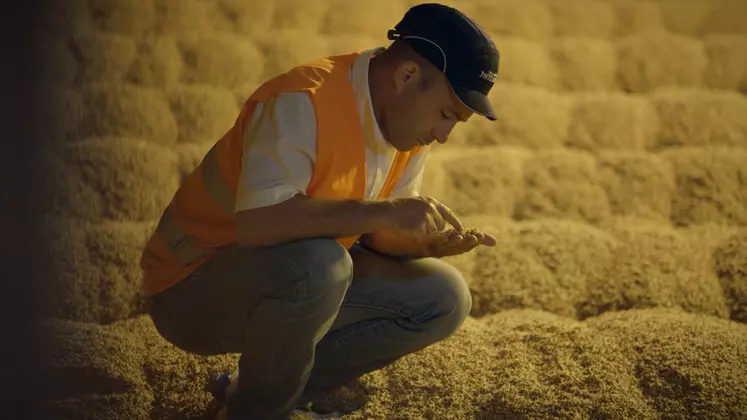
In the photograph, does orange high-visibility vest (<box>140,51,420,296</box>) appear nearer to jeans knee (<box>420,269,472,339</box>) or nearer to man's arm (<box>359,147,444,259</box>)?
man's arm (<box>359,147,444,259</box>)

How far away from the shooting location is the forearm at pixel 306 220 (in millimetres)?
1568

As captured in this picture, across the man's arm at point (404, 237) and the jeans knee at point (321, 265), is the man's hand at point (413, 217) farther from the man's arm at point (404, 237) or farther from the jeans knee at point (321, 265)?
the man's arm at point (404, 237)

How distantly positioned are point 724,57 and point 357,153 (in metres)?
1.92

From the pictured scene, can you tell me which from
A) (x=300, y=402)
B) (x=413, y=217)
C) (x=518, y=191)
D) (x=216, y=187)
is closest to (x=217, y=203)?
(x=216, y=187)

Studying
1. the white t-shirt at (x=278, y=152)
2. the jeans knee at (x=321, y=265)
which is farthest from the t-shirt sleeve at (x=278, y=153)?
the jeans knee at (x=321, y=265)

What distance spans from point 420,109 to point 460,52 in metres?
0.14

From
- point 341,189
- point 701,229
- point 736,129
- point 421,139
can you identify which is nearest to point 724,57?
point 736,129

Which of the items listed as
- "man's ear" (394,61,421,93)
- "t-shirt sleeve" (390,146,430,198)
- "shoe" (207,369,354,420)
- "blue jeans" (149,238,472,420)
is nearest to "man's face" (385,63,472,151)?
"man's ear" (394,61,421,93)

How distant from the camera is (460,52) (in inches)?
65.4

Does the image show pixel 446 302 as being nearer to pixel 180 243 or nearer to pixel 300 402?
pixel 300 402

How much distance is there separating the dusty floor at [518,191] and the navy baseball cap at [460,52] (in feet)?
2.39

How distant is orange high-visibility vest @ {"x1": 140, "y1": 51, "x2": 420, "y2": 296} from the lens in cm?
164

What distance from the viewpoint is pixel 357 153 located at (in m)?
1.69

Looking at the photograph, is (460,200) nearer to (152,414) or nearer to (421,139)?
→ (421,139)
